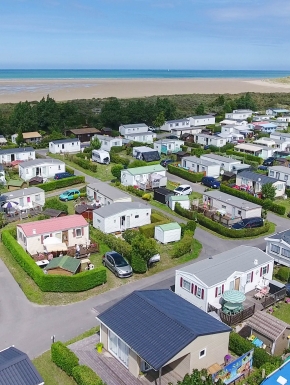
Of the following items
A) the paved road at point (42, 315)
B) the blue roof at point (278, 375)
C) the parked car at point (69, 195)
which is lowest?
the paved road at point (42, 315)

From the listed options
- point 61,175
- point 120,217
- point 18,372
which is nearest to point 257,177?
point 120,217

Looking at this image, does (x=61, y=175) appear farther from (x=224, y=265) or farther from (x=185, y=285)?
(x=224, y=265)

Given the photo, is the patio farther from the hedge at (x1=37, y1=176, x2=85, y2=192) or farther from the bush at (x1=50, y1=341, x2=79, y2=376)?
the hedge at (x1=37, y1=176, x2=85, y2=192)

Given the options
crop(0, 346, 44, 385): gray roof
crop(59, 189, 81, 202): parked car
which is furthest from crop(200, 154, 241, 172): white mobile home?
crop(0, 346, 44, 385): gray roof

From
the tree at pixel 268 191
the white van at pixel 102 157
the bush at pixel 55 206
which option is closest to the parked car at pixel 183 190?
the tree at pixel 268 191

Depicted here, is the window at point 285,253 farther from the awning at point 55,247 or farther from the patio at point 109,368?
the awning at point 55,247

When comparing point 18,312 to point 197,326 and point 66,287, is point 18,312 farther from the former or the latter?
point 197,326
